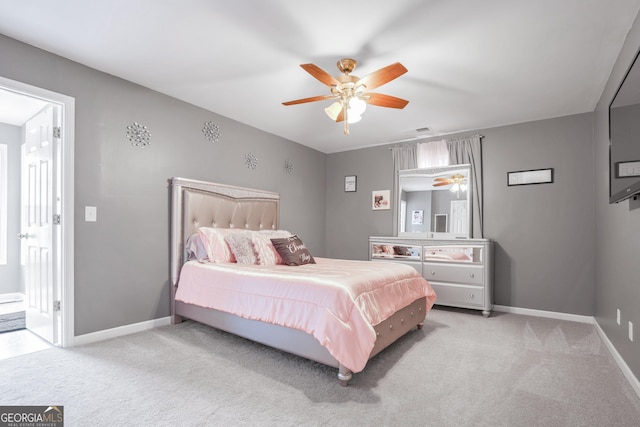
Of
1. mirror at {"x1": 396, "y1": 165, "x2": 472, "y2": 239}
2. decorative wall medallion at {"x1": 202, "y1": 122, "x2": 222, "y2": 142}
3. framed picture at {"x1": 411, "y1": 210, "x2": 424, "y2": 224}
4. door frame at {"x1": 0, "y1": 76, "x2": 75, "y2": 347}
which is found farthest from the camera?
framed picture at {"x1": 411, "y1": 210, "x2": 424, "y2": 224}

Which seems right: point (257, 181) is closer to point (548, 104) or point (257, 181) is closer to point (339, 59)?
point (339, 59)

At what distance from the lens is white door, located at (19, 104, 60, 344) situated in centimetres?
283

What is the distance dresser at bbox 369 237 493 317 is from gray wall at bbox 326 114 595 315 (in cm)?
35

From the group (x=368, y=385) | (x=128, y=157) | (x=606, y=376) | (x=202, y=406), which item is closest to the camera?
(x=202, y=406)

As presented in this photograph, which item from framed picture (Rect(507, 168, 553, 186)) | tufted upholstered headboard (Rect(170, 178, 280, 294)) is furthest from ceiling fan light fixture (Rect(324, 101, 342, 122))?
framed picture (Rect(507, 168, 553, 186))

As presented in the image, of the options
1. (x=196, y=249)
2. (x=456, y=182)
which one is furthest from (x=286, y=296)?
(x=456, y=182)

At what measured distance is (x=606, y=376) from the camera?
2.31m

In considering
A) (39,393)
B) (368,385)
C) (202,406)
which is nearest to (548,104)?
(368,385)

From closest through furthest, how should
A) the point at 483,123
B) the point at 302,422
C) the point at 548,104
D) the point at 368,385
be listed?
the point at 302,422, the point at 368,385, the point at 548,104, the point at 483,123

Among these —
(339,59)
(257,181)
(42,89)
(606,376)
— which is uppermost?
(339,59)

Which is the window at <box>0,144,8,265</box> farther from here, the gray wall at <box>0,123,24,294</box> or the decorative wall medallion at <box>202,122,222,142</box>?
the decorative wall medallion at <box>202,122,222,142</box>

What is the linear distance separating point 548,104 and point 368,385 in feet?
11.8

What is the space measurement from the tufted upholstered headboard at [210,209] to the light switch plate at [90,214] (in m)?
0.71

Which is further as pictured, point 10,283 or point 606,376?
point 10,283
